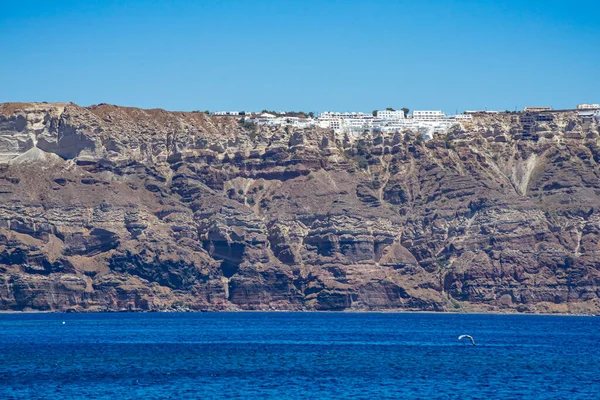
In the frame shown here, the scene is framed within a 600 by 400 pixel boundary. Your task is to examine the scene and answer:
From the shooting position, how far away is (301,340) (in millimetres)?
128250

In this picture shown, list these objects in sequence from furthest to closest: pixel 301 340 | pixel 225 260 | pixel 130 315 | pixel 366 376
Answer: pixel 225 260, pixel 130 315, pixel 301 340, pixel 366 376

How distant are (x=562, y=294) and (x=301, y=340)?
74.8 metres

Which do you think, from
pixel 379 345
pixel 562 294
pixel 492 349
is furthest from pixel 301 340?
pixel 562 294

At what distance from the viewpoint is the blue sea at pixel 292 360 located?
8162 cm

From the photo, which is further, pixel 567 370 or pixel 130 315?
pixel 130 315

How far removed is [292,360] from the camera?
102812 mm

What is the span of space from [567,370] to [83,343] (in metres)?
46.1

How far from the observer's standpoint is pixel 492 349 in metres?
118

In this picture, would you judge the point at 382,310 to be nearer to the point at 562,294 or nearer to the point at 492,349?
the point at 562,294

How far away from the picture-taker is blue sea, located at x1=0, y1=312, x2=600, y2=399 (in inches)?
3214

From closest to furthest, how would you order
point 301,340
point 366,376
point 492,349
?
1. point 366,376
2. point 492,349
3. point 301,340

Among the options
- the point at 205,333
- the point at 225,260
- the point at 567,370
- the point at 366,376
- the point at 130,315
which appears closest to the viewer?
Result: the point at 366,376

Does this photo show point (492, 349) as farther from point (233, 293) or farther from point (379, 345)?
point (233, 293)

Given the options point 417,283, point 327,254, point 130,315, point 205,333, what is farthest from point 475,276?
point 205,333
